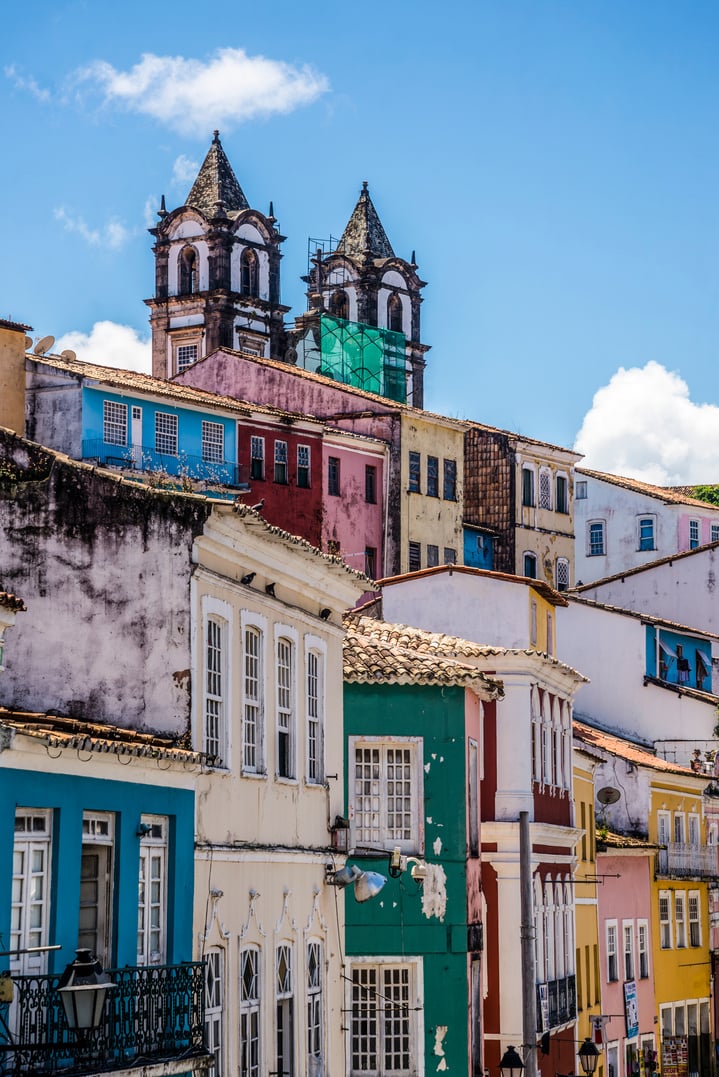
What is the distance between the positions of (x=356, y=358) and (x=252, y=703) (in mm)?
60351

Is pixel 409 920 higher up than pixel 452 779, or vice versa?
pixel 452 779

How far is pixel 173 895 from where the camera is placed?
2169 cm

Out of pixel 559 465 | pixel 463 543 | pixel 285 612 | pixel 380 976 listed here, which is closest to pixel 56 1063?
pixel 285 612

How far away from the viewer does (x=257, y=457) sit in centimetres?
6284

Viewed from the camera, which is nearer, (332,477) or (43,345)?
(43,345)

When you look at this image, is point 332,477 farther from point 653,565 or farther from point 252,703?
point 252,703

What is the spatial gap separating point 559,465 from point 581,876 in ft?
119

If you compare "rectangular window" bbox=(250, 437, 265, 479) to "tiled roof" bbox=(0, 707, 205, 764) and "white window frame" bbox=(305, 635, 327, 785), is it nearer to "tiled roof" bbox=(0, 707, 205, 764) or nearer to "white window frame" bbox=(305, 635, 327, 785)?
"white window frame" bbox=(305, 635, 327, 785)

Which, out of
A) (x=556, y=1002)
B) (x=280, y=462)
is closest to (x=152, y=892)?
(x=556, y=1002)

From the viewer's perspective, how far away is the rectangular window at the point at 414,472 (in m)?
71.1

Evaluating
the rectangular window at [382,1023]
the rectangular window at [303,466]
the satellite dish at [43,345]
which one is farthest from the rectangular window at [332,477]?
the rectangular window at [382,1023]

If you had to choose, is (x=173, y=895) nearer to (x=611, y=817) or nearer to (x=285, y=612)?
(x=285, y=612)

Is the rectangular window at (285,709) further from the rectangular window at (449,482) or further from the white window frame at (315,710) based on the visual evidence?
the rectangular window at (449,482)

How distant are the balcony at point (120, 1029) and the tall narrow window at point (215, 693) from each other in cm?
280
